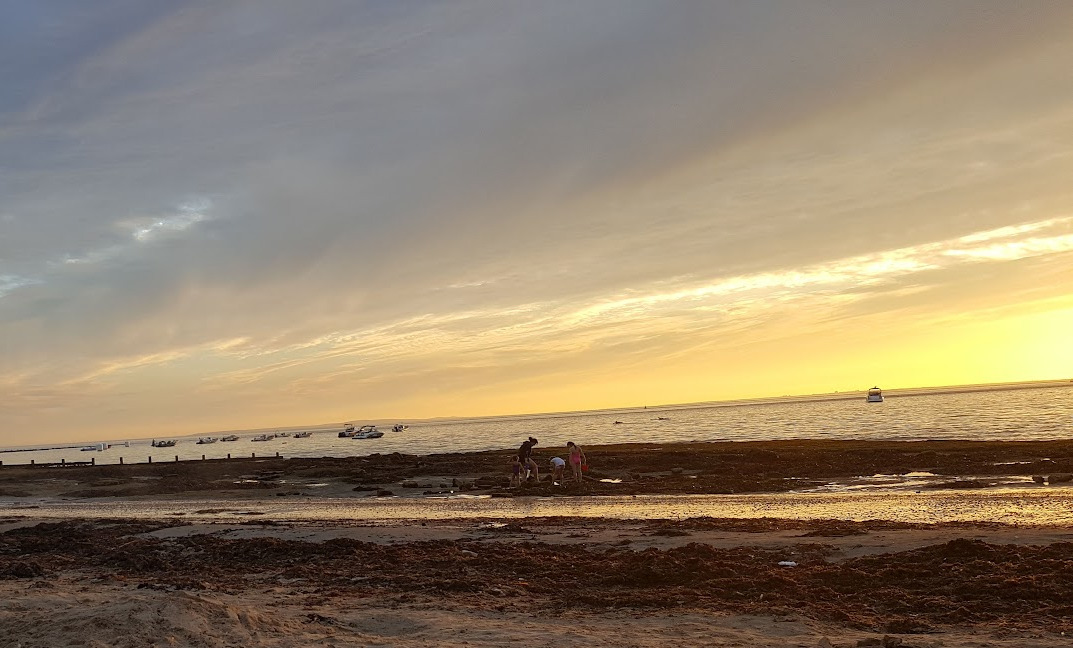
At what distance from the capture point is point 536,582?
42.3 ft

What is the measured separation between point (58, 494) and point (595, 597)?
4487 centimetres

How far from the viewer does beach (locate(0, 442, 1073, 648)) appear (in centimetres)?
930

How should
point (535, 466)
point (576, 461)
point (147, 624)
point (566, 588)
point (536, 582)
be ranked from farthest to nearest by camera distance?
point (535, 466), point (576, 461), point (536, 582), point (566, 588), point (147, 624)

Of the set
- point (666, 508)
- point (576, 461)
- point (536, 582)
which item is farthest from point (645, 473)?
point (536, 582)

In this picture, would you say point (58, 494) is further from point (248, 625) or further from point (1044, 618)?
point (1044, 618)

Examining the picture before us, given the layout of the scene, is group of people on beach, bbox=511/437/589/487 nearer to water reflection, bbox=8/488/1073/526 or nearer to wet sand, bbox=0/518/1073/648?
water reflection, bbox=8/488/1073/526

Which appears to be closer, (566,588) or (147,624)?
(147,624)

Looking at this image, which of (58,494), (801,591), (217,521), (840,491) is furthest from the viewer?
(58,494)

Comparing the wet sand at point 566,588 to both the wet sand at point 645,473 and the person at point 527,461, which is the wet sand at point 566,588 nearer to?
the wet sand at point 645,473

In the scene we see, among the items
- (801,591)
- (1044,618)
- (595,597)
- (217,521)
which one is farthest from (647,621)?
(217,521)

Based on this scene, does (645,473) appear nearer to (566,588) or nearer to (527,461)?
(527,461)

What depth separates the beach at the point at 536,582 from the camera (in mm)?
9297

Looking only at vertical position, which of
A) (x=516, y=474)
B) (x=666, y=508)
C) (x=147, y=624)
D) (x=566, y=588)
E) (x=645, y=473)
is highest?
(x=147, y=624)

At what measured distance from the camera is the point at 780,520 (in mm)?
19969
